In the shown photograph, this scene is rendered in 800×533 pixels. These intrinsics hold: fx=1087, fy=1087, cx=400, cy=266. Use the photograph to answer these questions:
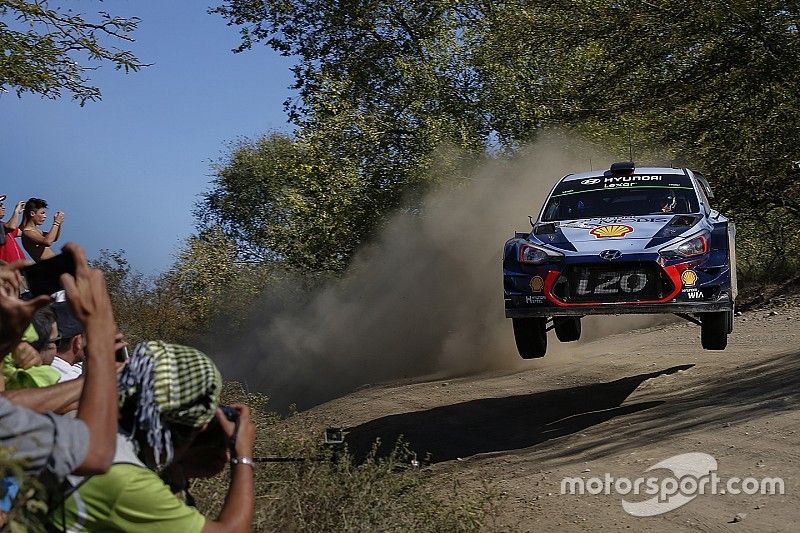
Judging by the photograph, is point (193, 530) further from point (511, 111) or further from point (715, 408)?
point (511, 111)

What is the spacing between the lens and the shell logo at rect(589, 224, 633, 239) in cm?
1056

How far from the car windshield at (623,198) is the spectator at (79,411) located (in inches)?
355

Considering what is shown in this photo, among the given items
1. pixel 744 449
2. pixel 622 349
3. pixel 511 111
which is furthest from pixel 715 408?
pixel 511 111

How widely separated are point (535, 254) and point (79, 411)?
8076 millimetres

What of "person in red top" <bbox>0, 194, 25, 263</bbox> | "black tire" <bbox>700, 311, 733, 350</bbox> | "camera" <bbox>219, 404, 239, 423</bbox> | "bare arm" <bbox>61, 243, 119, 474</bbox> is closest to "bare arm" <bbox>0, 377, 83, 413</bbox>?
"camera" <bbox>219, 404, 239, 423</bbox>

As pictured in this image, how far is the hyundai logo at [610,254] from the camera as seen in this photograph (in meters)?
10.2

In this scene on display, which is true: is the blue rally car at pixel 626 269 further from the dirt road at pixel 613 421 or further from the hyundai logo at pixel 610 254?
the dirt road at pixel 613 421

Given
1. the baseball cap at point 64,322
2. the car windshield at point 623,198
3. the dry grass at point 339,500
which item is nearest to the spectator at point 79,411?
the baseball cap at point 64,322

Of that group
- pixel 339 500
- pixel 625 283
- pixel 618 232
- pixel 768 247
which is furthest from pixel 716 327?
pixel 768 247

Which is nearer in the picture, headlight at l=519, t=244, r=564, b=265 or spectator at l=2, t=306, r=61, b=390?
spectator at l=2, t=306, r=61, b=390

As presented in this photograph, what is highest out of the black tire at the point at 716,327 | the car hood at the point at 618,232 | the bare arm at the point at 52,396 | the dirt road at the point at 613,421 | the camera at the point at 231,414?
the car hood at the point at 618,232

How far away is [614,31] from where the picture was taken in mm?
17000

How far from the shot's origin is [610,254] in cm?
1023

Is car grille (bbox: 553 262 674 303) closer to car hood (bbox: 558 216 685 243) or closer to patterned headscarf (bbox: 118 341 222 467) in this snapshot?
car hood (bbox: 558 216 685 243)
